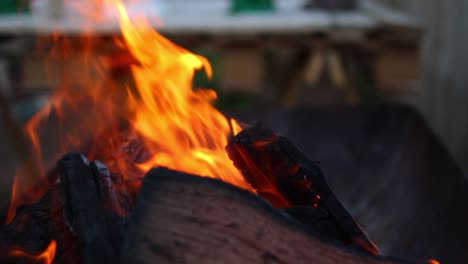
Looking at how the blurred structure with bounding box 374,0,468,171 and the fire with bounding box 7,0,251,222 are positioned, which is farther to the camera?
the blurred structure with bounding box 374,0,468,171

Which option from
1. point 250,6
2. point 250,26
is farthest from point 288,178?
point 250,6

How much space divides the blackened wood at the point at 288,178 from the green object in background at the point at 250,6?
226cm

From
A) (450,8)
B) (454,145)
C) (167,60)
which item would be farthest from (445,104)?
(167,60)

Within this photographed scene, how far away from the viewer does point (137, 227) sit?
123cm

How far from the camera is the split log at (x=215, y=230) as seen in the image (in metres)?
1.21

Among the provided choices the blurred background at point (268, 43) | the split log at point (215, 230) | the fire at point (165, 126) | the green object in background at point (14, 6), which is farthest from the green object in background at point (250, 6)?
the split log at point (215, 230)

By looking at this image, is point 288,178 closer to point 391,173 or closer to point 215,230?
point 215,230

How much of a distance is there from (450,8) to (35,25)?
2642mm

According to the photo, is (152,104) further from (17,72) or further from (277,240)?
(17,72)

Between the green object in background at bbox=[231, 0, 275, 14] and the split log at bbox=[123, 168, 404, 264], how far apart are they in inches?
99.9

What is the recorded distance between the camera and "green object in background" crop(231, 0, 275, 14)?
3707 mm

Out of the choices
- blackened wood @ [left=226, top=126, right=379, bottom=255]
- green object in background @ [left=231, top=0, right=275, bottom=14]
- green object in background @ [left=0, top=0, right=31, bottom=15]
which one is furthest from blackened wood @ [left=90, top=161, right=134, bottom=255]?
green object in background @ [left=0, top=0, right=31, bottom=15]

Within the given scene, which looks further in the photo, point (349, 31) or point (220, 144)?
point (349, 31)

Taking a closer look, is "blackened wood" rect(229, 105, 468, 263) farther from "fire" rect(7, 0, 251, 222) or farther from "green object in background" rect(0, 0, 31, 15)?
"green object in background" rect(0, 0, 31, 15)
